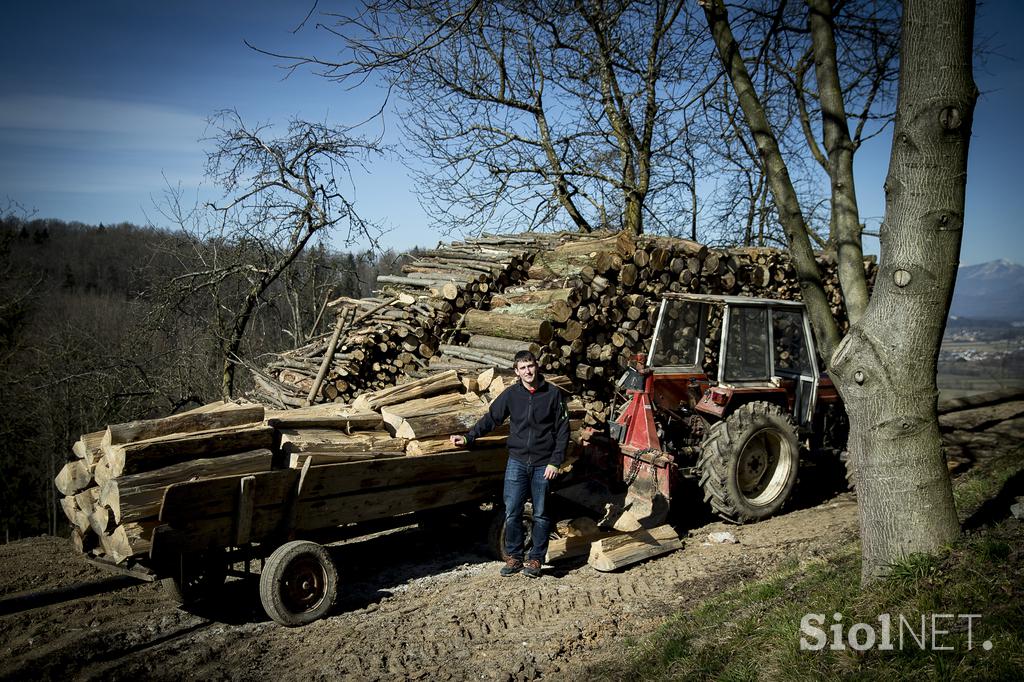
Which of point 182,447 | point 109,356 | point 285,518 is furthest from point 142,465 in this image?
point 109,356

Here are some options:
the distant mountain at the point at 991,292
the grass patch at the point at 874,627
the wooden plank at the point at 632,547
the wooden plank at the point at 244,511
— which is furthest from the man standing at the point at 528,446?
the distant mountain at the point at 991,292

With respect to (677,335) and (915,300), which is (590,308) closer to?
(677,335)

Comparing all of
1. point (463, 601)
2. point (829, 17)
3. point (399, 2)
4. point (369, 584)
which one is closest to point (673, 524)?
point (463, 601)

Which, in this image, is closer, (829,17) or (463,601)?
(463,601)

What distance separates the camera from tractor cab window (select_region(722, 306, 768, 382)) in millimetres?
6797

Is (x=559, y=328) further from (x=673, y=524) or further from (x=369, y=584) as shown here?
(x=369, y=584)

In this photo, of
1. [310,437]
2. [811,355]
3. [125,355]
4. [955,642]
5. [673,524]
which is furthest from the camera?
[125,355]

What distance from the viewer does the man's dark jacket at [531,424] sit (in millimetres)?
5379

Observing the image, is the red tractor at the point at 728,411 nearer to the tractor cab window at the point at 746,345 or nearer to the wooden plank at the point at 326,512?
the tractor cab window at the point at 746,345

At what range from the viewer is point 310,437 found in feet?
16.2

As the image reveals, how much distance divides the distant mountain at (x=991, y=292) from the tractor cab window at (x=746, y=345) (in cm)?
1685

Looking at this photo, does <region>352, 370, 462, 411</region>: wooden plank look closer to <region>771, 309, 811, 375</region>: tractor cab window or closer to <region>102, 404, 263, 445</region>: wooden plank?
<region>102, 404, 263, 445</region>: wooden plank

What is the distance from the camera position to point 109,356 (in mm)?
13070

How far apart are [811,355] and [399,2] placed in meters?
5.52
